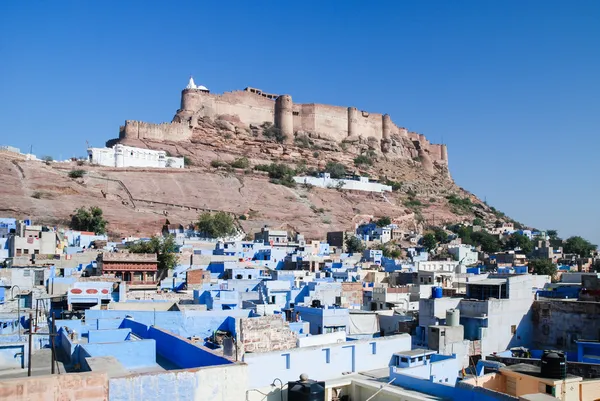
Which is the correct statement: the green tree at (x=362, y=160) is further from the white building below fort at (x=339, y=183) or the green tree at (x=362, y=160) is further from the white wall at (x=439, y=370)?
the white wall at (x=439, y=370)

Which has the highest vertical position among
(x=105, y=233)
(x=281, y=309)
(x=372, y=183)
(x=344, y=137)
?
(x=344, y=137)

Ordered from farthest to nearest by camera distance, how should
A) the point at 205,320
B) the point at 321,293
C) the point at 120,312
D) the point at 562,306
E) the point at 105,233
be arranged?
the point at 105,233
the point at 321,293
the point at 562,306
the point at 120,312
the point at 205,320

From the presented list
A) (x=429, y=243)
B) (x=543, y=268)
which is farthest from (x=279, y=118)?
(x=543, y=268)

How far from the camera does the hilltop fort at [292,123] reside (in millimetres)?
63656

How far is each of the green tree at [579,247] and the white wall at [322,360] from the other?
4564 cm

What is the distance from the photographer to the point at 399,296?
61.1ft

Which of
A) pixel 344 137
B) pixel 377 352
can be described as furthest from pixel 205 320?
pixel 344 137

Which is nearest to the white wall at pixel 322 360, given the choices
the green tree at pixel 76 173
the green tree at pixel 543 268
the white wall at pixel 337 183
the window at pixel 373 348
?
the window at pixel 373 348

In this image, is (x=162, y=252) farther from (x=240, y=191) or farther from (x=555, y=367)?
(x=240, y=191)

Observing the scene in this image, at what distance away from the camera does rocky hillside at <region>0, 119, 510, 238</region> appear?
44319 mm

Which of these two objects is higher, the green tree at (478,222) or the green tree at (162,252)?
the green tree at (478,222)

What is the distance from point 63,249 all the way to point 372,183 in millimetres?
42401

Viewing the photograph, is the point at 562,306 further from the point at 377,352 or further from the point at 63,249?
the point at 63,249

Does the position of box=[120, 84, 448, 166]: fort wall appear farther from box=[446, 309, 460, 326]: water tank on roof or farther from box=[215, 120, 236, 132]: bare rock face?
box=[446, 309, 460, 326]: water tank on roof
